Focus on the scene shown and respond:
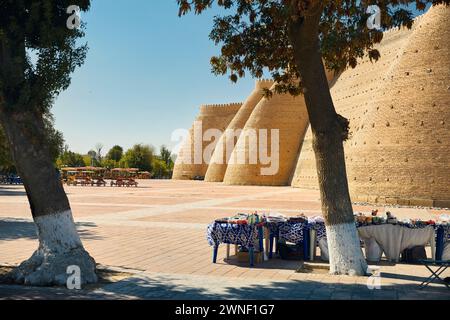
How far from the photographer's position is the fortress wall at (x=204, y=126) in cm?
7700

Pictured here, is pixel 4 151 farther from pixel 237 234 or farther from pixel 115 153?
pixel 115 153

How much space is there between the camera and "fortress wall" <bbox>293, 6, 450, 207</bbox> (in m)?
27.7

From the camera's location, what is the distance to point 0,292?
6.55m

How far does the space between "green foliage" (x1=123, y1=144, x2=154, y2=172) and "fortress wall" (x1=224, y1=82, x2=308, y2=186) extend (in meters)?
42.9

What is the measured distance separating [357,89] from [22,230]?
A: 38.2 metres

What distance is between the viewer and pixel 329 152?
8.04m

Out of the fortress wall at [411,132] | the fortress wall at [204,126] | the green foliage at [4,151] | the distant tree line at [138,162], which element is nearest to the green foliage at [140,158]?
the distant tree line at [138,162]

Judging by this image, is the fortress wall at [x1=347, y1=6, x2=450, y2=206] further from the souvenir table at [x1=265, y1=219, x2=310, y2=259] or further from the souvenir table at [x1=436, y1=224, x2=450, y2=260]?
the souvenir table at [x1=265, y1=219, x2=310, y2=259]

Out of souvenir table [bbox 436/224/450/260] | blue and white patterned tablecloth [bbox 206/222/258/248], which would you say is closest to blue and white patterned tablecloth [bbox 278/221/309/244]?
blue and white patterned tablecloth [bbox 206/222/258/248]

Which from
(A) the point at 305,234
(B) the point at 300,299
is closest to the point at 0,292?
(B) the point at 300,299

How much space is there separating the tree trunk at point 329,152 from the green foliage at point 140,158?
88261mm

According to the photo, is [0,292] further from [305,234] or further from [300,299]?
[305,234]

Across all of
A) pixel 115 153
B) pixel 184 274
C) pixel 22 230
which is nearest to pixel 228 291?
pixel 184 274

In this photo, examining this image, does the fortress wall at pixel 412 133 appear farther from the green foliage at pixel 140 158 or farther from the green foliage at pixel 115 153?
the green foliage at pixel 115 153
